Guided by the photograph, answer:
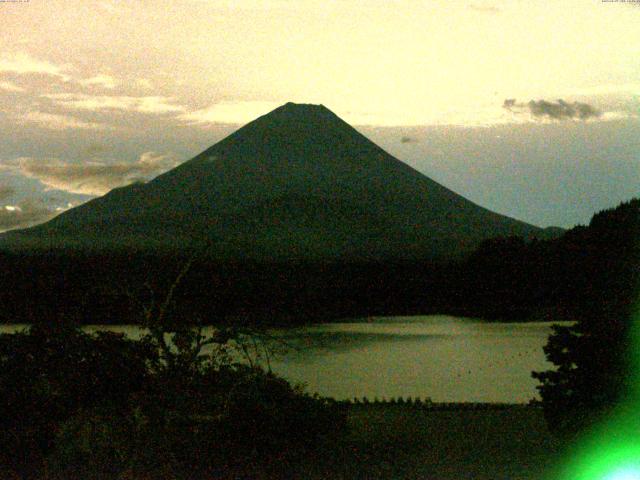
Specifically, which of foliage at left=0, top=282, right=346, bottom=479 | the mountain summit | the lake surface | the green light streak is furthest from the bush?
the mountain summit

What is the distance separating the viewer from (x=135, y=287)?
948 centimetres

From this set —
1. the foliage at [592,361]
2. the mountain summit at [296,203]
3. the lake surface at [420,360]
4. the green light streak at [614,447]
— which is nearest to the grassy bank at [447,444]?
the green light streak at [614,447]

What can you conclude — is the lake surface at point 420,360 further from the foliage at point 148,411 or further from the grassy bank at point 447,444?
the grassy bank at point 447,444

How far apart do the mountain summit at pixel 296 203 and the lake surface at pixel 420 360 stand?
4632 centimetres

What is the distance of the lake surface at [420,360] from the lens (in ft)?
62.8

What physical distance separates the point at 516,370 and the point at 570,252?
862 inches

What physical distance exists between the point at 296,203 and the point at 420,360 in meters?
87.6

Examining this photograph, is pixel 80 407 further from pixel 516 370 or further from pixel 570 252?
pixel 570 252

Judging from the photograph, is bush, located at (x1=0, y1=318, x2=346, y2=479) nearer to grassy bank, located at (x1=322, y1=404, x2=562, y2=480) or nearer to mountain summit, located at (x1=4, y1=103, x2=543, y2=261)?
grassy bank, located at (x1=322, y1=404, x2=562, y2=480)

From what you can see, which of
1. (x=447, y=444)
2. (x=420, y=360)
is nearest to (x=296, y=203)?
(x=420, y=360)

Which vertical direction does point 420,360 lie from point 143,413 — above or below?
below

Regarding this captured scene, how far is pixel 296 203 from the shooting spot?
115 meters

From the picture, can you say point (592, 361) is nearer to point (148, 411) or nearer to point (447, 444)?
point (447, 444)

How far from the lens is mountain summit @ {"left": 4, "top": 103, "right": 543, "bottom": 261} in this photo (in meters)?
96.9
